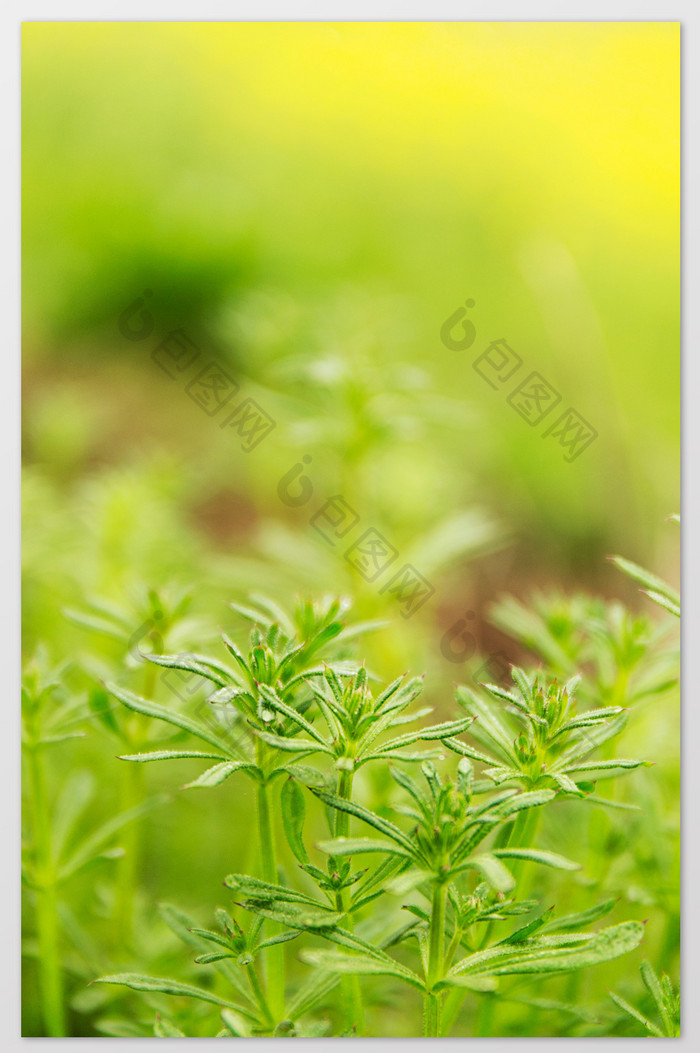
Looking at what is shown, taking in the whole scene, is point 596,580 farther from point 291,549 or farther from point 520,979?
point 520,979

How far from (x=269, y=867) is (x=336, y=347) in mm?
955

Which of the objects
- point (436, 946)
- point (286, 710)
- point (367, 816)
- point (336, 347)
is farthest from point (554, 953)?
point (336, 347)

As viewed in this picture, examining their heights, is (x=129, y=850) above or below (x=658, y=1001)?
above

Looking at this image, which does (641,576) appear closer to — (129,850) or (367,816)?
(367,816)

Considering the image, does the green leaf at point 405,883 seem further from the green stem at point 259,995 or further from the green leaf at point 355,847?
the green stem at point 259,995

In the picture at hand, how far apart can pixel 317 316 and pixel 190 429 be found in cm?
39

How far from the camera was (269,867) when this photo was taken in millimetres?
776

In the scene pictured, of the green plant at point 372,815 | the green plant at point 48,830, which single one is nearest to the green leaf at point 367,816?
the green plant at point 372,815

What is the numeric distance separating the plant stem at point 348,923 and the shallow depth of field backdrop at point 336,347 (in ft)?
1.02

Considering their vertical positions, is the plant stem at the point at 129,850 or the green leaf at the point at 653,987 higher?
the plant stem at the point at 129,850

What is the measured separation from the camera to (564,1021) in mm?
1009

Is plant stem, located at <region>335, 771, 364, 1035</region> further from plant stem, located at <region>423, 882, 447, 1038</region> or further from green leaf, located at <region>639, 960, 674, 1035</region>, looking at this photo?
green leaf, located at <region>639, 960, 674, 1035</region>

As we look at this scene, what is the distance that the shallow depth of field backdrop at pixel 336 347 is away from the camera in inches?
51.8
